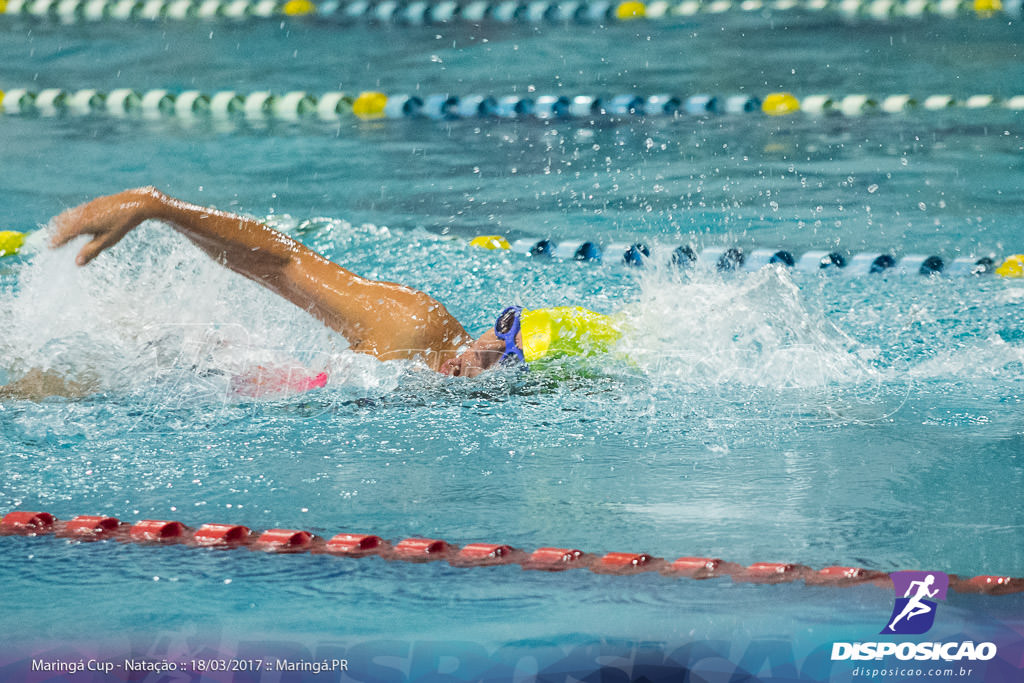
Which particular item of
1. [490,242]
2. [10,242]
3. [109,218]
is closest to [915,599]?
[109,218]

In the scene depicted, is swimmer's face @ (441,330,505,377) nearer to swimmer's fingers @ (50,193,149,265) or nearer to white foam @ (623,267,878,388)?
white foam @ (623,267,878,388)

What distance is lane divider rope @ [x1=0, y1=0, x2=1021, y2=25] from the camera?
816 cm

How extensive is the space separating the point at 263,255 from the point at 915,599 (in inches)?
72.8

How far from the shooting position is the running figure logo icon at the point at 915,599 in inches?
81.2

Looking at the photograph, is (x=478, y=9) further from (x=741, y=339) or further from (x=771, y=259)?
(x=741, y=339)

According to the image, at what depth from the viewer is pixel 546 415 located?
125 inches

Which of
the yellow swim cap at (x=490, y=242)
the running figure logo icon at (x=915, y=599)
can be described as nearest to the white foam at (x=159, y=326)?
the running figure logo icon at (x=915, y=599)

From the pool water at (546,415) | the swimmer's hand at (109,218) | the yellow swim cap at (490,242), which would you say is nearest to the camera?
the pool water at (546,415)

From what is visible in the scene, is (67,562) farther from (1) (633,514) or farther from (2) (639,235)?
(2) (639,235)

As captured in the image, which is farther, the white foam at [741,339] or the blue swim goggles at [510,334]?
the white foam at [741,339]

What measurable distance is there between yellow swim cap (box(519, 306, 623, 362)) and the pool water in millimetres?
49

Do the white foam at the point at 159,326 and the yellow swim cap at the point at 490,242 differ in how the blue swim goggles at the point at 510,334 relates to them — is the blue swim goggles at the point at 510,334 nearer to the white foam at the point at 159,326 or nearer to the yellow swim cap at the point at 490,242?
the white foam at the point at 159,326

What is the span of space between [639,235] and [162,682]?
3539 millimetres

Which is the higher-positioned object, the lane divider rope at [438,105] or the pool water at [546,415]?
the lane divider rope at [438,105]
